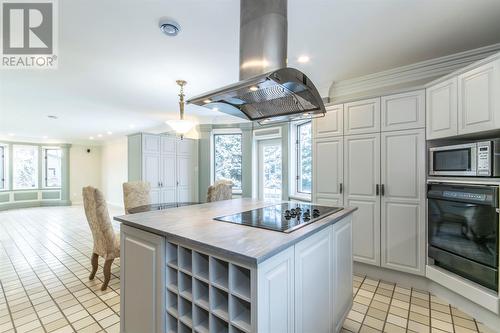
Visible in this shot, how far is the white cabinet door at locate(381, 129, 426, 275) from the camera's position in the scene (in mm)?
2559

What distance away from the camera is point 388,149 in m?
2.76

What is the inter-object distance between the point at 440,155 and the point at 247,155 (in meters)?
3.52

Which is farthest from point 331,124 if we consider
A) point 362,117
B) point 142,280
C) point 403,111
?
point 142,280

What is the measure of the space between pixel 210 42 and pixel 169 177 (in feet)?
12.2

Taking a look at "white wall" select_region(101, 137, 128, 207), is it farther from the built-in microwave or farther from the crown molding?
the built-in microwave

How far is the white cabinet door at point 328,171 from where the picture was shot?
3.11 m

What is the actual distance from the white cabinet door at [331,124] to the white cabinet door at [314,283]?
182cm

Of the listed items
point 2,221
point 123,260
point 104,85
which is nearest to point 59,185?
point 2,221

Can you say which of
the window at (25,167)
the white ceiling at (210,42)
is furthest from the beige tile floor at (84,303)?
the window at (25,167)

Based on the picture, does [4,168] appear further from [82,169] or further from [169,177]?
[169,177]

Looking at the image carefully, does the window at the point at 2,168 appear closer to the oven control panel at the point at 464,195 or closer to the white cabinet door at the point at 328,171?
the white cabinet door at the point at 328,171

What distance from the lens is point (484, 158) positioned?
198 cm

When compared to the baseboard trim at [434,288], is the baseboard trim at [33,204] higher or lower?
lower

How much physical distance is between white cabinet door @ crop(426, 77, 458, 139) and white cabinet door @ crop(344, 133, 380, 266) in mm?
535
